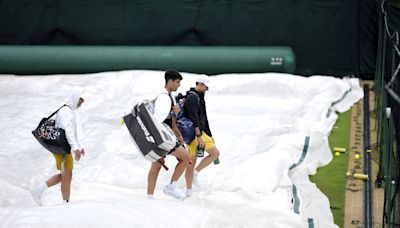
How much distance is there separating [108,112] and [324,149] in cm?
353

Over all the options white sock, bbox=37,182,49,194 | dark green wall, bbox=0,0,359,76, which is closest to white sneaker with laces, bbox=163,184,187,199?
white sock, bbox=37,182,49,194

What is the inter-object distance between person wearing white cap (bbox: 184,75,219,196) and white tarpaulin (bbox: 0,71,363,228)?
307 mm

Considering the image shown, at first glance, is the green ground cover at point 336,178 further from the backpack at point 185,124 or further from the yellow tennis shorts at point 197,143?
the backpack at point 185,124

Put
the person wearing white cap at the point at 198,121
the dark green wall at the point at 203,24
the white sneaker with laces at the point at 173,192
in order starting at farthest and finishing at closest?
the dark green wall at the point at 203,24, the white sneaker with laces at the point at 173,192, the person wearing white cap at the point at 198,121

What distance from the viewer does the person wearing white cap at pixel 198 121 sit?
906 cm

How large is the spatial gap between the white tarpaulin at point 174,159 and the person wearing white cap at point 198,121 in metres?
0.31

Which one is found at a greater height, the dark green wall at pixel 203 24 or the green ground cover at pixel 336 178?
the dark green wall at pixel 203 24

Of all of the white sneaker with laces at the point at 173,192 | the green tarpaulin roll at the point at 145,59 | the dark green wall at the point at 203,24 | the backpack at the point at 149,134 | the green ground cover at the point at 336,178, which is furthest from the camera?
the dark green wall at the point at 203,24

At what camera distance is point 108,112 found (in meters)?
13.1

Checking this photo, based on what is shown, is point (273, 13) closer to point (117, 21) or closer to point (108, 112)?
point (117, 21)

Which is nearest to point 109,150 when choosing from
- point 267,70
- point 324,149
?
point 324,149

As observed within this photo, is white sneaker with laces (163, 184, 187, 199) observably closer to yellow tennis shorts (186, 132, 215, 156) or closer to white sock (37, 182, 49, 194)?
yellow tennis shorts (186, 132, 215, 156)

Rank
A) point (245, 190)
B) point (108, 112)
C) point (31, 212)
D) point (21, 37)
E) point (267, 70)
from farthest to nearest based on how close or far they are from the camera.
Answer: point (21, 37)
point (267, 70)
point (108, 112)
point (245, 190)
point (31, 212)

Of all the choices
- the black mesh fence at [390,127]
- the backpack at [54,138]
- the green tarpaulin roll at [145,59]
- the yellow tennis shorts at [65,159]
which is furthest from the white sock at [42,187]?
the green tarpaulin roll at [145,59]
